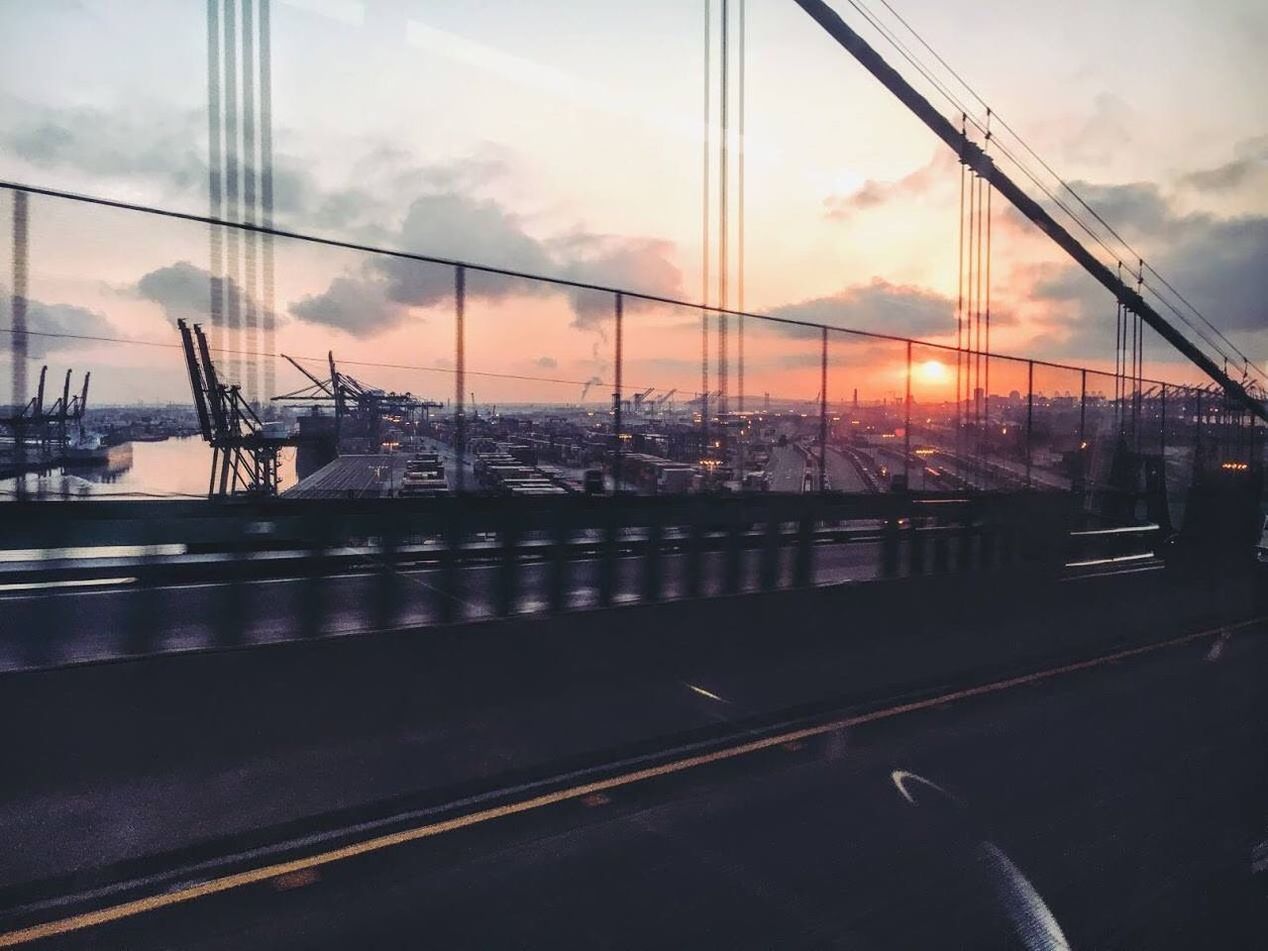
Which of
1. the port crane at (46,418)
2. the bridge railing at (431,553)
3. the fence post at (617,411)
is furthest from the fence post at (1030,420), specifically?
the port crane at (46,418)

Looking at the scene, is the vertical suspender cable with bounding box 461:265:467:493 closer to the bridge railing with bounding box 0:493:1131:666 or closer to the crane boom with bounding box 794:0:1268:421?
the bridge railing with bounding box 0:493:1131:666

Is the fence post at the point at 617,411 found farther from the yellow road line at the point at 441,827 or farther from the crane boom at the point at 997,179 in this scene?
the crane boom at the point at 997,179

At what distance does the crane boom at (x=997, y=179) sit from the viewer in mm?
30562

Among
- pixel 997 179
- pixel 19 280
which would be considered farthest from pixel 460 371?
pixel 997 179

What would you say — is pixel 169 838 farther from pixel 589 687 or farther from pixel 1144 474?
pixel 1144 474

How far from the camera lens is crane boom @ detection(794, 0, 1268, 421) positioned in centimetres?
3056

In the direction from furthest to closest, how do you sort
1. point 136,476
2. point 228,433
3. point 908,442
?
point 908,442 < point 228,433 < point 136,476

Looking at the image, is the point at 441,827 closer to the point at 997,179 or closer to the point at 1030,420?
the point at 1030,420

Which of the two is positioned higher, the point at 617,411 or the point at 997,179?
the point at 997,179

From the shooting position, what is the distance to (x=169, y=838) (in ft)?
17.6

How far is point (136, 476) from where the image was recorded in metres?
11.2

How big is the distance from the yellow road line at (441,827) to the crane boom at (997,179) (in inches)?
1012

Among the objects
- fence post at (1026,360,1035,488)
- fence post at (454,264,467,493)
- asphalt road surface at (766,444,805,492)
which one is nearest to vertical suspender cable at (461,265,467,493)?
fence post at (454,264,467,493)

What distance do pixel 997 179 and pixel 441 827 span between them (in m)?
36.7
